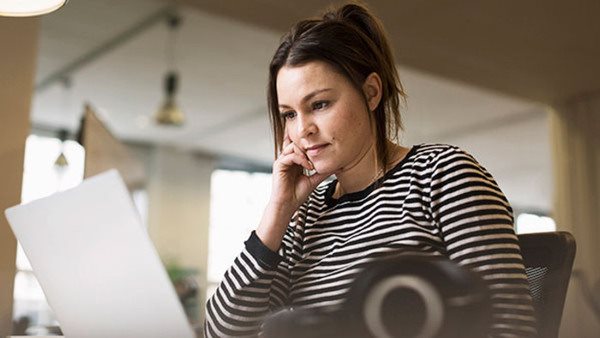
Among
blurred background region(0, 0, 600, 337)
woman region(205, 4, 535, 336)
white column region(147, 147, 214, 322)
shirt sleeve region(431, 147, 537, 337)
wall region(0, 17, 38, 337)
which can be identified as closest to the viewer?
shirt sleeve region(431, 147, 537, 337)

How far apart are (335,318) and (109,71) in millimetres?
5881

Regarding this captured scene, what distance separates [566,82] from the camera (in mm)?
4254

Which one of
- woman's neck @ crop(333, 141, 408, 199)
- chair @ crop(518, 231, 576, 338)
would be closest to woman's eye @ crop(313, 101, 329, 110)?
woman's neck @ crop(333, 141, 408, 199)

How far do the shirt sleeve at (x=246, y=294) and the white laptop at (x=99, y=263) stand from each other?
0.28m

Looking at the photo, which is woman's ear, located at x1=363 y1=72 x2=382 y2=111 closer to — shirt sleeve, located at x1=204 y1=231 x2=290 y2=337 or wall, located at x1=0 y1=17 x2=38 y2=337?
shirt sleeve, located at x1=204 y1=231 x2=290 y2=337

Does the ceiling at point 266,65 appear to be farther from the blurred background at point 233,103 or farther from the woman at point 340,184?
the woman at point 340,184

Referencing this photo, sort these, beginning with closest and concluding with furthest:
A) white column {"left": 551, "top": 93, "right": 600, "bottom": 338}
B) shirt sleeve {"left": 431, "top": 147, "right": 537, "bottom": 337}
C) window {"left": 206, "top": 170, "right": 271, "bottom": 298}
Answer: shirt sleeve {"left": 431, "top": 147, "right": 537, "bottom": 337}, white column {"left": 551, "top": 93, "right": 600, "bottom": 338}, window {"left": 206, "top": 170, "right": 271, "bottom": 298}

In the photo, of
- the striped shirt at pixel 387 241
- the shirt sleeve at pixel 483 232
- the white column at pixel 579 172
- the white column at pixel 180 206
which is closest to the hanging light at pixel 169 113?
the white column at pixel 579 172

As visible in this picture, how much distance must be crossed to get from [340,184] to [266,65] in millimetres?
4694

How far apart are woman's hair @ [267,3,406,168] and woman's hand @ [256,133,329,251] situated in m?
0.07

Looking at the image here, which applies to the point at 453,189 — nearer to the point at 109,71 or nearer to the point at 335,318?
the point at 335,318

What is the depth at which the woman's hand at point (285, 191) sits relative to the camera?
3.63ft

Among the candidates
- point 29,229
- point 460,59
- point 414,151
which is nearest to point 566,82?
point 460,59

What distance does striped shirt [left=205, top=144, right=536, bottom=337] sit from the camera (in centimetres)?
94
